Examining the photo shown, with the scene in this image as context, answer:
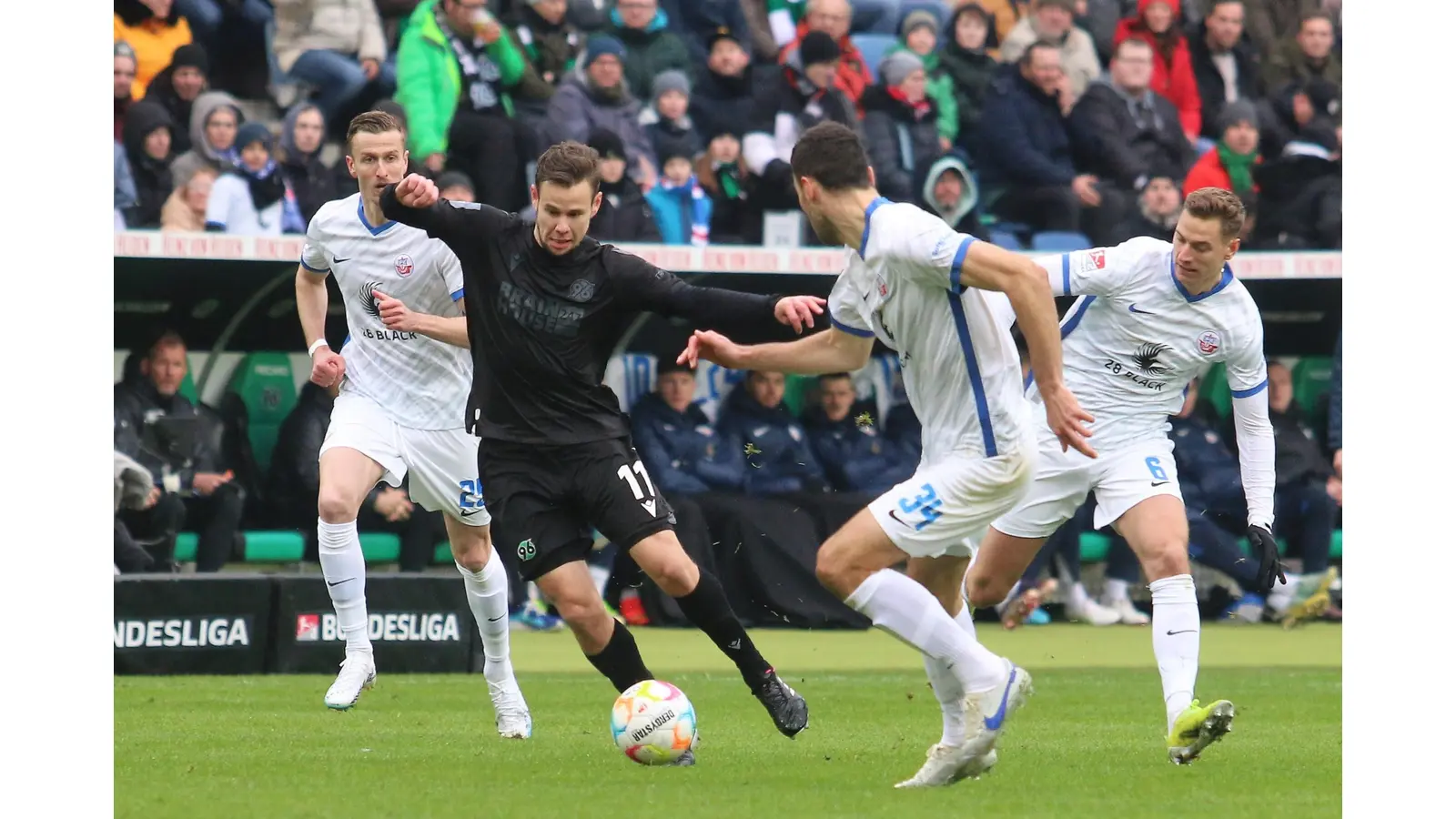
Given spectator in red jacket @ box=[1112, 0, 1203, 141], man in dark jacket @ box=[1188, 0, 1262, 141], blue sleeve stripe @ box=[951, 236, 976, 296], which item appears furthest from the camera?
man in dark jacket @ box=[1188, 0, 1262, 141]

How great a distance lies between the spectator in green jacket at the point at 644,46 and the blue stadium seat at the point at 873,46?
76.7 inches

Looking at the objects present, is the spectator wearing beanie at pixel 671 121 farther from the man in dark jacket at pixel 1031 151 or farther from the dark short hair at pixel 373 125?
the dark short hair at pixel 373 125

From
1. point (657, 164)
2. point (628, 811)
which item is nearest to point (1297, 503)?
point (657, 164)

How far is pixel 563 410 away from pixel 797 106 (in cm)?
935

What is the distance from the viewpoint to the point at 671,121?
15.6 metres

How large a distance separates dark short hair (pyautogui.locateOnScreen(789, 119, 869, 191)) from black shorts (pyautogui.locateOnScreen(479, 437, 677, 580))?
1.53 metres

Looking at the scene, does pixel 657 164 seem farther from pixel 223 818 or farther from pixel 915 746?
pixel 223 818

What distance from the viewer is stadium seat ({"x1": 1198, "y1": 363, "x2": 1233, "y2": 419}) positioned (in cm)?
1661

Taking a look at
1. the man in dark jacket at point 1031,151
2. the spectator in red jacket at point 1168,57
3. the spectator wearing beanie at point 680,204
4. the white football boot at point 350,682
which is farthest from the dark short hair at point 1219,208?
the spectator in red jacket at point 1168,57

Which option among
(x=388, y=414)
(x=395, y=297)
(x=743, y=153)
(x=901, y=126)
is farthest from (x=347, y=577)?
(x=901, y=126)

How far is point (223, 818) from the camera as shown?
5801mm

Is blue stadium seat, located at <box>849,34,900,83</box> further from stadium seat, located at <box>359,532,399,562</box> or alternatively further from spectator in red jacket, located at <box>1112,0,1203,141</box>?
stadium seat, located at <box>359,532,399,562</box>

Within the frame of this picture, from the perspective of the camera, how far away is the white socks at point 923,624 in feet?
21.0

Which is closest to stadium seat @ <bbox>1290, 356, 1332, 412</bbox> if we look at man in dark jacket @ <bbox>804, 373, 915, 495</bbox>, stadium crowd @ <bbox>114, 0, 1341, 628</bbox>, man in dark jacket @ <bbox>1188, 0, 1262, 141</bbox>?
stadium crowd @ <bbox>114, 0, 1341, 628</bbox>
